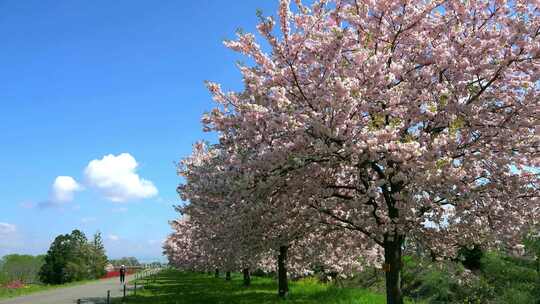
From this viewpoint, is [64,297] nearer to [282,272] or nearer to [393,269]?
[282,272]

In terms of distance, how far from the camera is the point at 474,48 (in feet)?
36.2

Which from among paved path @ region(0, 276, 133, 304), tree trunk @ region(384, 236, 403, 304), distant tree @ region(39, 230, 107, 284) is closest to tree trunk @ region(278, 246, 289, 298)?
paved path @ region(0, 276, 133, 304)

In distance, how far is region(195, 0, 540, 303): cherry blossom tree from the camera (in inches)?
404

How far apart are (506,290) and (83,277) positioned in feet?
219

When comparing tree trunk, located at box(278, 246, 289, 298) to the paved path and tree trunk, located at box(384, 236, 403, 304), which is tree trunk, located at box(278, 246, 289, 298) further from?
tree trunk, located at box(384, 236, 403, 304)

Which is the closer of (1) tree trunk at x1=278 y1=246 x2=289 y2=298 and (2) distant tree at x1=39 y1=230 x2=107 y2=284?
(1) tree trunk at x1=278 y1=246 x2=289 y2=298

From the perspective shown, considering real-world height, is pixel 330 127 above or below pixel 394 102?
below

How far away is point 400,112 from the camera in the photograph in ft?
37.4

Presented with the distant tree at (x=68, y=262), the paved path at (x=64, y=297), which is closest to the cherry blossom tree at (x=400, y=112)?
the paved path at (x=64, y=297)

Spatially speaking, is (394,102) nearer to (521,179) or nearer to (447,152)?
(447,152)

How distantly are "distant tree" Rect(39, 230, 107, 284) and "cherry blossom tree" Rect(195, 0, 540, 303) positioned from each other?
62.5 metres

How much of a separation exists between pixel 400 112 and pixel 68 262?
66.0 meters

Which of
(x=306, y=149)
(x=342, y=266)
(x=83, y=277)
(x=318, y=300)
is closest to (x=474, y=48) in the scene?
(x=306, y=149)

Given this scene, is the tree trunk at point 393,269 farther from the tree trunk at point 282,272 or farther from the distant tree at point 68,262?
the distant tree at point 68,262
